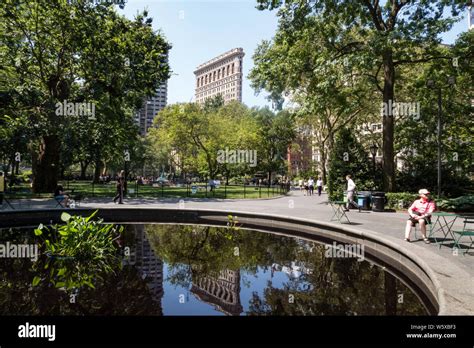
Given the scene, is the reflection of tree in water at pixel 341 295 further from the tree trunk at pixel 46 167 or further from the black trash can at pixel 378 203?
the tree trunk at pixel 46 167

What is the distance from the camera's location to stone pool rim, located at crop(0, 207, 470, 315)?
21.5 ft

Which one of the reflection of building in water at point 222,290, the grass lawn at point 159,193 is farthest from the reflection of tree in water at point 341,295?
the grass lawn at point 159,193

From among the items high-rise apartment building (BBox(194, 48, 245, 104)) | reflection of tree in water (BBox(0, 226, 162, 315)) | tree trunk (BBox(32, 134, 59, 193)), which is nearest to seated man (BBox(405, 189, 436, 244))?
reflection of tree in water (BBox(0, 226, 162, 315))

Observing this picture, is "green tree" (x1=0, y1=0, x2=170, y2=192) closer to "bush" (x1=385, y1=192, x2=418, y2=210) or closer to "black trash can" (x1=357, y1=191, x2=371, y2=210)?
"black trash can" (x1=357, y1=191, x2=371, y2=210)

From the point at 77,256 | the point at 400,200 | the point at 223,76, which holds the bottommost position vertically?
the point at 77,256

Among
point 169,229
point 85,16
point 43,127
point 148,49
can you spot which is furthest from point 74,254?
point 148,49

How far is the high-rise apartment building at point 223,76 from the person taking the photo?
524 feet

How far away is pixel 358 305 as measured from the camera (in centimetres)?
554

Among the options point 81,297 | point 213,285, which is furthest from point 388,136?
point 81,297

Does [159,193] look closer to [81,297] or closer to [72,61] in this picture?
[72,61]

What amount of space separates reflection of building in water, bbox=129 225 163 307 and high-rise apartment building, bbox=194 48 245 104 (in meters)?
145

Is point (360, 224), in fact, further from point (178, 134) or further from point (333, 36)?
point (178, 134)

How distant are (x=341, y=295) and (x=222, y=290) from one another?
93.3 inches

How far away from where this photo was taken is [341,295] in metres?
6.03
